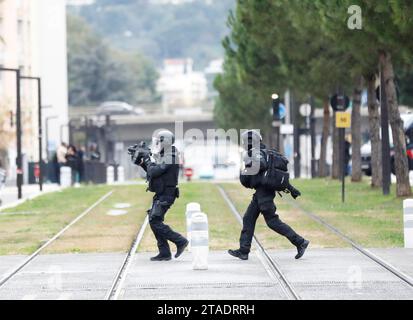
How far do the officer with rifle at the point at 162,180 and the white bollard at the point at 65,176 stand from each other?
1393 inches

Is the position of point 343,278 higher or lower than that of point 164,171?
lower

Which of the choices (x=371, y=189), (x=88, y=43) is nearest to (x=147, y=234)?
(x=371, y=189)

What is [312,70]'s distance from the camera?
43375 mm

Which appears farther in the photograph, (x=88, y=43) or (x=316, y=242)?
(x=88, y=43)

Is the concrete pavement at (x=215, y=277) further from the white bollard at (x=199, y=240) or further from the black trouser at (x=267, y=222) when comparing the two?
the black trouser at (x=267, y=222)

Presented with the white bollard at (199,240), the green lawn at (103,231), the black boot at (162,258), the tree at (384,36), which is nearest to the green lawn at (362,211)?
the tree at (384,36)

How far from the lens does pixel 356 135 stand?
45625mm

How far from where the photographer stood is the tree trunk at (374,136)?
4019cm

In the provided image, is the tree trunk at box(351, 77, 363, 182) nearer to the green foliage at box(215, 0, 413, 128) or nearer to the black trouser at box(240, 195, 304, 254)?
the green foliage at box(215, 0, 413, 128)

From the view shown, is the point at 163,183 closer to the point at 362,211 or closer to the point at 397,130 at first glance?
the point at 362,211

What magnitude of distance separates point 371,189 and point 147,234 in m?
15.8

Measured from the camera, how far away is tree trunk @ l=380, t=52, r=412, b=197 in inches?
1332

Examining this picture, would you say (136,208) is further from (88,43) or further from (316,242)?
(88,43)

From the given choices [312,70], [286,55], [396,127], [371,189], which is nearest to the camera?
[396,127]
